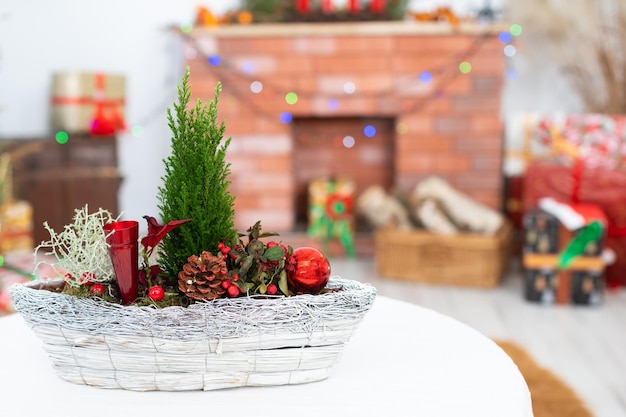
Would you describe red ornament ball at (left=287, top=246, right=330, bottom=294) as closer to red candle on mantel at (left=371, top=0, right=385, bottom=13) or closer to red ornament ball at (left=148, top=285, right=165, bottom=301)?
red ornament ball at (left=148, top=285, right=165, bottom=301)

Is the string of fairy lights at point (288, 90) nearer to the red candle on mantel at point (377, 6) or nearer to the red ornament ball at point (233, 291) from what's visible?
the red candle on mantel at point (377, 6)

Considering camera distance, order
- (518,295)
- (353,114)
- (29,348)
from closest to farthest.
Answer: (29,348)
(518,295)
(353,114)

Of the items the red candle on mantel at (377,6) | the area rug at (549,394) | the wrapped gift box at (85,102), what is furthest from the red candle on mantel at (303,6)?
the area rug at (549,394)

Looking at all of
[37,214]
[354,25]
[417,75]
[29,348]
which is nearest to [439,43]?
[417,75]

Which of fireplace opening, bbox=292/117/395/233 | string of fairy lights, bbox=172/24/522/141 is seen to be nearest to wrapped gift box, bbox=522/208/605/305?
string of fairy lights, bbox=172/24/522/141

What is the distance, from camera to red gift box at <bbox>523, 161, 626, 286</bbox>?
3391mm

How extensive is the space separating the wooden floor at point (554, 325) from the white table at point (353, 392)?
1097 millimetres

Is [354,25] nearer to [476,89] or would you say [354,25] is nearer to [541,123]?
[476,89]

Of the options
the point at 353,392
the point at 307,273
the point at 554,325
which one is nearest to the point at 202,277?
the point at 307,273

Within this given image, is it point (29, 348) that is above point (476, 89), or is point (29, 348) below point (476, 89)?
below

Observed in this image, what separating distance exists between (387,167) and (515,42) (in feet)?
3.23

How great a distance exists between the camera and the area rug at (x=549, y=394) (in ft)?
6.74

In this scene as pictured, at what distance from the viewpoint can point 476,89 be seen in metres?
3.93

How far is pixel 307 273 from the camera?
1.13 metres
